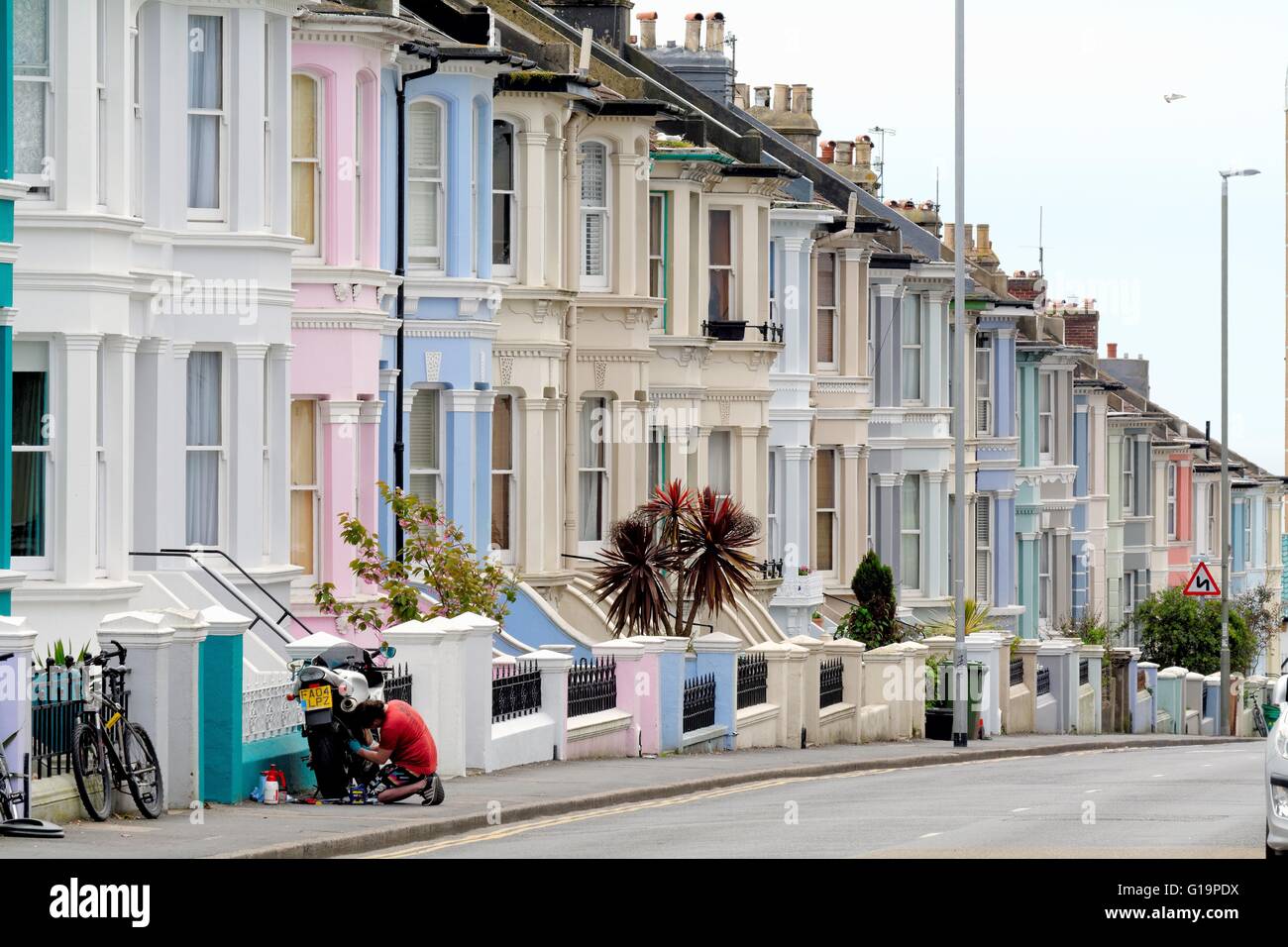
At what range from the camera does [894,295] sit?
48469 millimetres

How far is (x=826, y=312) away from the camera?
4603 centimetres

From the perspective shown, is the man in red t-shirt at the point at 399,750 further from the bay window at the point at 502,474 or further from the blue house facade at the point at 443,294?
the bay window at the point at 502,474

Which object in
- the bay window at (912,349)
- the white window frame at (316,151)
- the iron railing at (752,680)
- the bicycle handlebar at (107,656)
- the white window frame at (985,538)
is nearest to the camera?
the bicycle handlebar at (107,656)

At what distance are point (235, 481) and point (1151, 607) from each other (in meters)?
41.3

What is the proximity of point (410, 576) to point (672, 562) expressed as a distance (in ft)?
19.8

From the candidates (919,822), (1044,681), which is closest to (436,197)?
(919,822)

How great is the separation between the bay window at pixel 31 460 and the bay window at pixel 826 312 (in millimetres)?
23082

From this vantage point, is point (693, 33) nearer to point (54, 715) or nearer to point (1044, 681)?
point (1044, 681)

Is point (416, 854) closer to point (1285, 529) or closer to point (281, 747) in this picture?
point (281, 747)

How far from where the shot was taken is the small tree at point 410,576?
27641 millimetres

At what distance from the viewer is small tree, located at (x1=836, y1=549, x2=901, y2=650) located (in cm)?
4297

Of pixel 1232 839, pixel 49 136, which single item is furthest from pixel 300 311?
pixel 1232 839

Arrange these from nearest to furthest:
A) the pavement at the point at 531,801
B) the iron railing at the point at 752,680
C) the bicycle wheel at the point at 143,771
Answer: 1. the pavement at the point at 531,801
2. the bicycle wheel at the point at 143,771
3. the iron railing at the point at 752,680

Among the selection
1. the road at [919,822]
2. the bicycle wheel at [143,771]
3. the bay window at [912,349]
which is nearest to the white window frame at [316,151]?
the road at [919,822]
